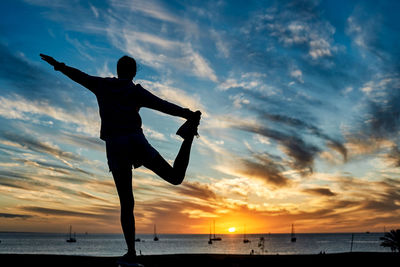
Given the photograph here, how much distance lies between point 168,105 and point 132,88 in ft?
1.47

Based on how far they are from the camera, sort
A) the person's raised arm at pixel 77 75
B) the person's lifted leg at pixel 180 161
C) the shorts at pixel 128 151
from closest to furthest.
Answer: the shorts at pixel 128 151 < the person's lifted leg at pixel 180 161 < the person's raised arm at pixel 77 75

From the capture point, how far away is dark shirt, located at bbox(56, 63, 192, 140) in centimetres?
372

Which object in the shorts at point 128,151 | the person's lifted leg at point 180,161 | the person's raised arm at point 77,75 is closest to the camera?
the shorts at point 128,151

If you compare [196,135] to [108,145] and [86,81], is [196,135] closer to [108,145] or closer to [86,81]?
[108,145]

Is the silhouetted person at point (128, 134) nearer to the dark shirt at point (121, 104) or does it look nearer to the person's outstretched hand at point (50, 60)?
the dark shirt at point (121, 104)

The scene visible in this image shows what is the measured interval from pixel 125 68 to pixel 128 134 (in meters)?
0.83

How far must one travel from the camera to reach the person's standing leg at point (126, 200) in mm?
3736

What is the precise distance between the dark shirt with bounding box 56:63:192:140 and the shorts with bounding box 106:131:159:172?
0.26 feet

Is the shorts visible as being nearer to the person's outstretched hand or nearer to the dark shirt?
the dark shirt

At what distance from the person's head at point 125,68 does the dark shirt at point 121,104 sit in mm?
127

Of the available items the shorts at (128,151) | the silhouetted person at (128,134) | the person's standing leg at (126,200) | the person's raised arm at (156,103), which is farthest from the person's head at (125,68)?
the person's standing leg at (126,200)

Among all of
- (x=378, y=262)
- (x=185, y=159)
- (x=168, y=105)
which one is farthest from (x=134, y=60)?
(x=378, y=262)

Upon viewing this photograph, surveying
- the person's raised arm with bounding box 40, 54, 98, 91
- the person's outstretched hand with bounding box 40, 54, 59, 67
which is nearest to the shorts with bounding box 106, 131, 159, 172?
the person's raised arm with bounding box 40, 54, 98, 91

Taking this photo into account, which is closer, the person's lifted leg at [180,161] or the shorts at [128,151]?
the shorts at [128,151]
